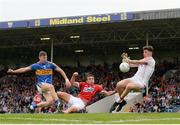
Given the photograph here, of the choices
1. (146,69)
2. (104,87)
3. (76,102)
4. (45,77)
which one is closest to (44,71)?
(45,77)

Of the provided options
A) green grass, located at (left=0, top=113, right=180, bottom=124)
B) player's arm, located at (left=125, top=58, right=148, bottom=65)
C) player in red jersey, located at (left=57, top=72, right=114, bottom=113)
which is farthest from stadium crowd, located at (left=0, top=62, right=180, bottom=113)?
green grass, located at (left=0, top=113, right=180, bottom=124)

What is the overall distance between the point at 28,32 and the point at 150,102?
476 inches

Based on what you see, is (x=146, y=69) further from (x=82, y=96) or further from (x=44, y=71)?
(x=44, y=71)

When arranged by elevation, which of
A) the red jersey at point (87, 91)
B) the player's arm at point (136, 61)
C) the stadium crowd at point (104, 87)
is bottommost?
the stadium crowd at point (104, 87)

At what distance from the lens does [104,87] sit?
4206cm

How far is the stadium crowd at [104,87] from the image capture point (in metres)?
34.8

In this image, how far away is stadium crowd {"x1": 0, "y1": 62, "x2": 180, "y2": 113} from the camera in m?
34.8

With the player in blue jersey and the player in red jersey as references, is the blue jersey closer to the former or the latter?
the player in blue jersey

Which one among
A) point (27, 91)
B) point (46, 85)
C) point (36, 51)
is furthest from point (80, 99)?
point (36, 51)

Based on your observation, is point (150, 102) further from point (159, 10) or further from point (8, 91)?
point (8, 91)

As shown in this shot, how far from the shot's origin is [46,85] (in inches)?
650

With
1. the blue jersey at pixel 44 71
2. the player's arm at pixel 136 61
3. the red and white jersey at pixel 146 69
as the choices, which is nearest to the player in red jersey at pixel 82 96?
the blue jersey at pixel 44 71

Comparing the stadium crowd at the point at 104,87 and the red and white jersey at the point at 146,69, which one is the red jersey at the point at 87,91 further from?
the stadium crowd at the point at 104,87

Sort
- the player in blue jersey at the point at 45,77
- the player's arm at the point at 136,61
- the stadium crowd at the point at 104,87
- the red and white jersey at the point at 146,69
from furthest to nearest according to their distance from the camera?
the stadium crowd at the point at 104,87 < the player in blue jersey at the point at 45,77 < the red and white jersey at the point at 146,69 < the player's arm at the point at 136,61
